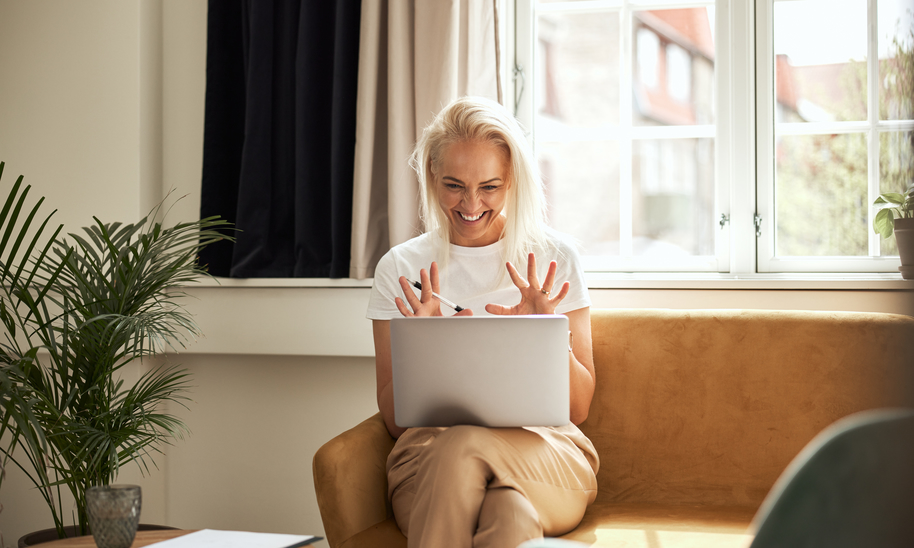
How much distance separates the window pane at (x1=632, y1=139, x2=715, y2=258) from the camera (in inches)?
89.6

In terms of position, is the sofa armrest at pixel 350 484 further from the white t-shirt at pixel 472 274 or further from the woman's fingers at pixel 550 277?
the woman's fingers at pixel 550 277

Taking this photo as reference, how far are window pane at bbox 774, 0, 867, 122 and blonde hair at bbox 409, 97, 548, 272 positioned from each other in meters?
1.01

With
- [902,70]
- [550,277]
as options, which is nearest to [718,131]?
[550,277]

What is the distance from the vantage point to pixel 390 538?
142cm

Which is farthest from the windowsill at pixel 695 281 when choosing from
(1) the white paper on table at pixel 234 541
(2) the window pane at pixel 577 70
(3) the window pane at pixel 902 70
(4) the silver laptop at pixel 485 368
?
(3) the window pane at pixel 902 70

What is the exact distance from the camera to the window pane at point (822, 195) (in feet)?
7.08

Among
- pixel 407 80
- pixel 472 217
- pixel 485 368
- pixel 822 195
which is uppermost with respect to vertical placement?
pixel 407 80

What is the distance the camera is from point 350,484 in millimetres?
1441

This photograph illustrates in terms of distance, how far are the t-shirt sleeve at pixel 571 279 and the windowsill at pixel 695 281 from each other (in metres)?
0.44

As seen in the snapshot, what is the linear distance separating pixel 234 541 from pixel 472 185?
3.05ft

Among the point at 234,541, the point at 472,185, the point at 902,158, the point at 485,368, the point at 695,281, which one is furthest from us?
the point at 695,281

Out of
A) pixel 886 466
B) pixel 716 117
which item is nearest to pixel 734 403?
pixel 716 117

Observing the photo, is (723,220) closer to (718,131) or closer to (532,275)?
(718,131)

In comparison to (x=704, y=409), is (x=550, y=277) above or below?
above
